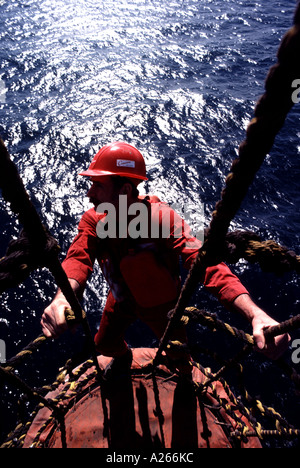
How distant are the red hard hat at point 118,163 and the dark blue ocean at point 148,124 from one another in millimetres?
3944

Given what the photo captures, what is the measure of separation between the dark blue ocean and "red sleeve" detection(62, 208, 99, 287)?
3.49 m

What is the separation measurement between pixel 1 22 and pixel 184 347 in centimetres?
2393

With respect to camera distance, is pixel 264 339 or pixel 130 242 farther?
pixel 130 242

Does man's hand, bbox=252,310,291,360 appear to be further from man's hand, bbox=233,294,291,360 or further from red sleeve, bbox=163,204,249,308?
red sleeve, bbox=163,204,249,308

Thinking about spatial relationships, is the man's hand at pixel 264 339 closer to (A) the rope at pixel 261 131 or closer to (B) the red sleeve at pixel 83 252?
(A) the rope at pixel 261 131

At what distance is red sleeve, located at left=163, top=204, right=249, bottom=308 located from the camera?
2303mm

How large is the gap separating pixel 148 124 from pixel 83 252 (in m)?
9.09

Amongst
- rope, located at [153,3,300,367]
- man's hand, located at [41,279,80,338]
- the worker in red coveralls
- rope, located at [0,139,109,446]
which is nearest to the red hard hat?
the worker in red coveralls

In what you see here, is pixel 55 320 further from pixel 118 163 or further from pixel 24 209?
pixel 118 163

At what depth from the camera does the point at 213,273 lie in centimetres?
247

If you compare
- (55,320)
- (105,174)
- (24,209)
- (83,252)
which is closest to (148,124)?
(105,174)

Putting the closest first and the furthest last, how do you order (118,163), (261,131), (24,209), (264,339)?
(261,131)
(24,209)
(264,339)
(118,163)

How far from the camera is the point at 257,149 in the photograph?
976 mm

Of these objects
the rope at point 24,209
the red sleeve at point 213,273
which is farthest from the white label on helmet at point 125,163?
the rope at point 24,209
